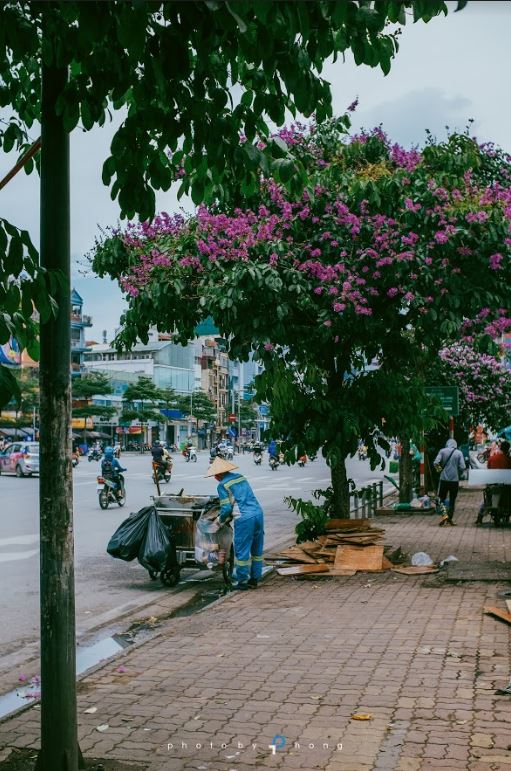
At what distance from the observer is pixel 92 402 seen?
264 ft

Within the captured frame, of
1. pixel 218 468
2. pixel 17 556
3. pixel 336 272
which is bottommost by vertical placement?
pixel 17 556

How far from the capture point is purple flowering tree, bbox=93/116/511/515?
36.9ft

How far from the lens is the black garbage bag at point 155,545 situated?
1109 cm

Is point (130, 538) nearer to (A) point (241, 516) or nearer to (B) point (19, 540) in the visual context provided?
(A) point (241, 516)

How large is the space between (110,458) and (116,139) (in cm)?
1889

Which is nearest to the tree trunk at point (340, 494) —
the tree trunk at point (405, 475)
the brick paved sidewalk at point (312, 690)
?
the brick paved sidewalk at point (312, 690)

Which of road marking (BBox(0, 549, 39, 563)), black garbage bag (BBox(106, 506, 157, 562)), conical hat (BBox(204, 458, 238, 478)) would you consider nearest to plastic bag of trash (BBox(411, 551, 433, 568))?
conical hat (BBox(204, 458, 238, 478))

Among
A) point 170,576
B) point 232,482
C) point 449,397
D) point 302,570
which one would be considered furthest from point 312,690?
point 449,397

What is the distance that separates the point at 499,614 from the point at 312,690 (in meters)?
2.99

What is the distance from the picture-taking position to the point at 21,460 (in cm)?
3694

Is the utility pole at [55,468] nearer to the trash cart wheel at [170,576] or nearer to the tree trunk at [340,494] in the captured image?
the trash cart wheel at [170,576]

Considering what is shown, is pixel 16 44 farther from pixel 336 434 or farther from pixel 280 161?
pixel 336 434

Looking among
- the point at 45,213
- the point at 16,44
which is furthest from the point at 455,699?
the point at 16,44

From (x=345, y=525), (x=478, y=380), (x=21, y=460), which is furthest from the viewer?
(x=21, y=460)
